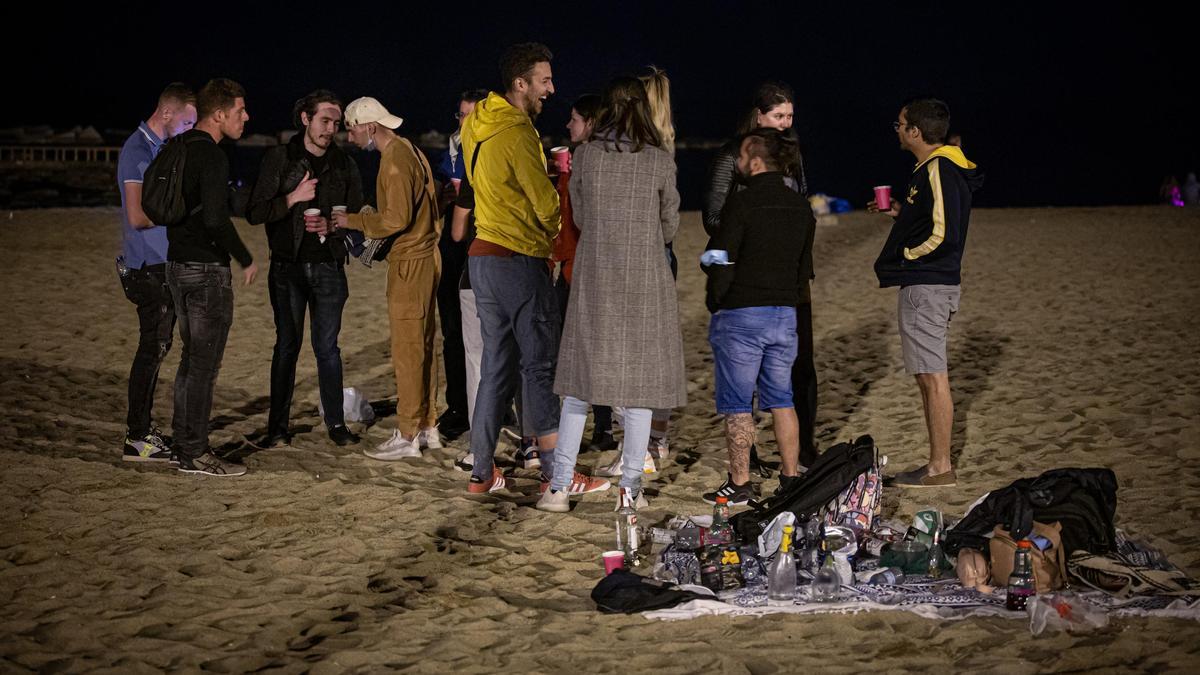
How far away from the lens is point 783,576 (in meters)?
4.91

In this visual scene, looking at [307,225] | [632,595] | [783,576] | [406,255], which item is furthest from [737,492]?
[307,225]

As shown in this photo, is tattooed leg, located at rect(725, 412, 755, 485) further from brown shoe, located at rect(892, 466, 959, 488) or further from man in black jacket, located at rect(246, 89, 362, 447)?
man in black jacket, located at rect(246, 89, 362, 447)

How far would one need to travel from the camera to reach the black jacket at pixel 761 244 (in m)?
5.75

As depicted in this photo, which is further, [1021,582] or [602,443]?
[602,443]

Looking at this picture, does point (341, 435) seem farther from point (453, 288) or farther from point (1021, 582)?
point (1021, 582)

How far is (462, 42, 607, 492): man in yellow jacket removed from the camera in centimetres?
582

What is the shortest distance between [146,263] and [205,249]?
0.62 m

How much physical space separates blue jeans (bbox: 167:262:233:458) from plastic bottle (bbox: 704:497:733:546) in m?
2.73

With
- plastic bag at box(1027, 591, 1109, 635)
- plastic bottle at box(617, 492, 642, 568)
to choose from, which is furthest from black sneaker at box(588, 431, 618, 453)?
plastic bag at box(1027, 591, 1109, 635)

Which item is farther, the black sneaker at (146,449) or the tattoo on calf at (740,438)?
the black sneaker at (146,449)

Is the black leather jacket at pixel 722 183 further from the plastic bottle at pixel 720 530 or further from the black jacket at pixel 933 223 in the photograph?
the plastic bottle at pixel 720 530

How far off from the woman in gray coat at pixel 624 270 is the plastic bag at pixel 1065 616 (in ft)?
6.27

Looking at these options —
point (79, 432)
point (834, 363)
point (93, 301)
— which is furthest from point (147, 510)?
point (93, 301)

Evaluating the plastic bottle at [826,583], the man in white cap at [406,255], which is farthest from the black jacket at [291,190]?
the plastic bottle at [826,583]
